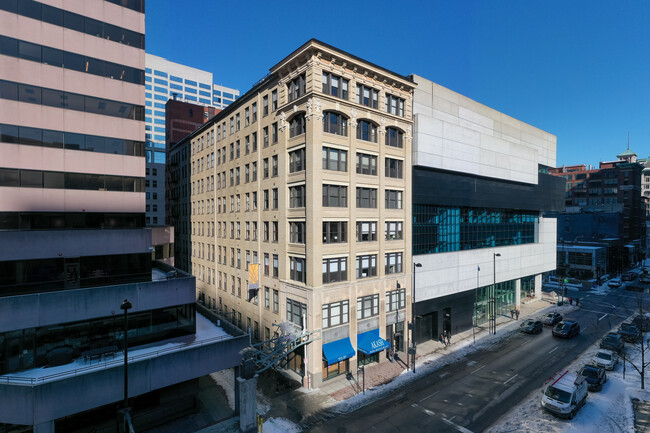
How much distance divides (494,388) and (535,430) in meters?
5.79

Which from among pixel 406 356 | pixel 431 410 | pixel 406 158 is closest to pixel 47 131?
pixel 406 158

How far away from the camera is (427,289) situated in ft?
120

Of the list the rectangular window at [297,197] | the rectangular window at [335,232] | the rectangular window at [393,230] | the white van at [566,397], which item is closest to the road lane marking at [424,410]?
the white van at [566,397]

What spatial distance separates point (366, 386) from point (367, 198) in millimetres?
16424

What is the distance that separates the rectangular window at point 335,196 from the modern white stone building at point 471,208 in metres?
10.3

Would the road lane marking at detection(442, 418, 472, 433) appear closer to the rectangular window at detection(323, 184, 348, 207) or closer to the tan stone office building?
the tan stone office building

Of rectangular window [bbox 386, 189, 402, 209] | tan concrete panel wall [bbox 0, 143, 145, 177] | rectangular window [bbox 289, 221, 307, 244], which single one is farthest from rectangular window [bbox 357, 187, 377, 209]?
tan concrete panel wall [bbox 0, 143, 145, 177]

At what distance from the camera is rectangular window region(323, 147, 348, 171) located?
2848cm

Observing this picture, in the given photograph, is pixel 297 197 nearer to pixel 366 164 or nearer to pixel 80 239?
pixel 366 164

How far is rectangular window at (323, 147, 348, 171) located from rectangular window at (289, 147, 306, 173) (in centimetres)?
202

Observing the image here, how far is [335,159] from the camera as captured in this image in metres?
29.1

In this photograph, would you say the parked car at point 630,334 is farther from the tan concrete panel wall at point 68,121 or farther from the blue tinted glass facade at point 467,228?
the tan concrete panel wall at point 68,121

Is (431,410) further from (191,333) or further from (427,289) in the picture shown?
Answer: (191,333)

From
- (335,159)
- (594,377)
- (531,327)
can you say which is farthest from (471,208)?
(335,159)
